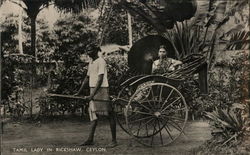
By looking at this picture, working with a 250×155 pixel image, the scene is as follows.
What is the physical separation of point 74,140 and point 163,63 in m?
1.83

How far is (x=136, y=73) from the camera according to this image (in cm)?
731

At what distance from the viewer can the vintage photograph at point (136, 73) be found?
22.2ft

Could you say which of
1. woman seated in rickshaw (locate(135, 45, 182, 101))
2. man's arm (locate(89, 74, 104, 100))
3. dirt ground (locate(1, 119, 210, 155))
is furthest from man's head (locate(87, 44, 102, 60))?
dirt ground (locate(1, 119, 210, 155))

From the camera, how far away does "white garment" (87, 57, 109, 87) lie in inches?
273

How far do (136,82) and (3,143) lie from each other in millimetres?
2282

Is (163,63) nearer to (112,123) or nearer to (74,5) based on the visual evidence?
(112,123)

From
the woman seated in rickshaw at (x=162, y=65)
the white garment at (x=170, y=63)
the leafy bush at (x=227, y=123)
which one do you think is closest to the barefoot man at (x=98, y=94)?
the woman seated in rickshaw at (x=162, y=65)

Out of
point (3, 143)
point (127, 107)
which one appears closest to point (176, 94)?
point (127, 107)

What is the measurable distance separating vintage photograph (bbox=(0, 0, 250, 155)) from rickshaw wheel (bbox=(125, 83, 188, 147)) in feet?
0.05

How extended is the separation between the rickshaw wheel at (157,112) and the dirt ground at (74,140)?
15 centimetres

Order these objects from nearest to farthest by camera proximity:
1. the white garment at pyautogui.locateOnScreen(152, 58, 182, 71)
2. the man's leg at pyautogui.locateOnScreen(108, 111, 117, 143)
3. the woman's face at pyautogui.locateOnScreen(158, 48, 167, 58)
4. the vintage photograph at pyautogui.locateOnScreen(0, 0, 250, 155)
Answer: the vintage photograph at pyautogui.locateOnScreen(0, 0, 250, 155) < the man's leg at pyautogui.locateOnScreen(108, 111, 117, 143) < the white garment at pyautogui.locateOnScreen(152, 58, 182, 71) < the woman's face at pyautogui.locateOnScreen(158, 48, 167, 58)

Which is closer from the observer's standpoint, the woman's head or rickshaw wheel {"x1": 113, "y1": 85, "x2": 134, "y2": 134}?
rickshaw wheel {"x1": 113, "y1": 85, "x2": 134, "y2": 134}

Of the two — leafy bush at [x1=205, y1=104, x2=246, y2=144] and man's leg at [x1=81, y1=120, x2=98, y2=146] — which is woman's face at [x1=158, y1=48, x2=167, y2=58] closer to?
leafy bush at [x1=205, y1=104, x2=246, y2=144]

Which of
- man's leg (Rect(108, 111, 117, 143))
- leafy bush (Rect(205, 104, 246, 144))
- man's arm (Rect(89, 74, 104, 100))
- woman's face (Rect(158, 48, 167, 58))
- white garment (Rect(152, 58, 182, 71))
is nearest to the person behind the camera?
leafy bush (Rect(205, 104, 246, 144))
